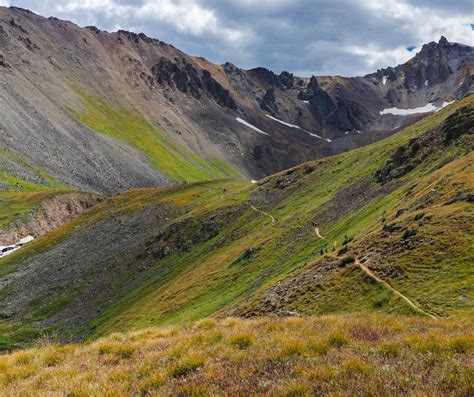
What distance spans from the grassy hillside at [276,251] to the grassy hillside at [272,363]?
751 cm

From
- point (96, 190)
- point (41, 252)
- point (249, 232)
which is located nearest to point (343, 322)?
point (249, 232)

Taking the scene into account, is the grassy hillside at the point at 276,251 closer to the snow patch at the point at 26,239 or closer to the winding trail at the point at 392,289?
the winding trail at the point at 392,289

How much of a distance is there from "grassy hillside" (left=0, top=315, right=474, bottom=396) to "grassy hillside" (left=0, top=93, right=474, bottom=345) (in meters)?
7.51

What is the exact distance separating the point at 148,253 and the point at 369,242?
51786mm

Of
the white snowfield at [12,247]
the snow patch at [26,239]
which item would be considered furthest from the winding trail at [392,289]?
the snow patch at [26,239]

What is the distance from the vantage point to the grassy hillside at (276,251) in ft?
81.4

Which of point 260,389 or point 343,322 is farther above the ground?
point 260,389

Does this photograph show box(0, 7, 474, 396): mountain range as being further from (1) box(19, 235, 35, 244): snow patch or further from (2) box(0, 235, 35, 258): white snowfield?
(2) box(0, 235, 35, 258): white snowfield

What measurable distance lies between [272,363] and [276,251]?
134 feet

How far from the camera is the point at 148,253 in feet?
248

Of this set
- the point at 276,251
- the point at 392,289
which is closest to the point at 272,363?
the point at 392,289

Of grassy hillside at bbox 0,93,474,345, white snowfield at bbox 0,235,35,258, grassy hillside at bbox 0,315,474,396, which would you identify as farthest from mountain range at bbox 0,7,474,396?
white snowfield at bbox 0,235,35,258

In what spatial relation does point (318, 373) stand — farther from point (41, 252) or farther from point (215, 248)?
point (41, 252)

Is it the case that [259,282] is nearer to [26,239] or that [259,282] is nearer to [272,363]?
[272,363]
